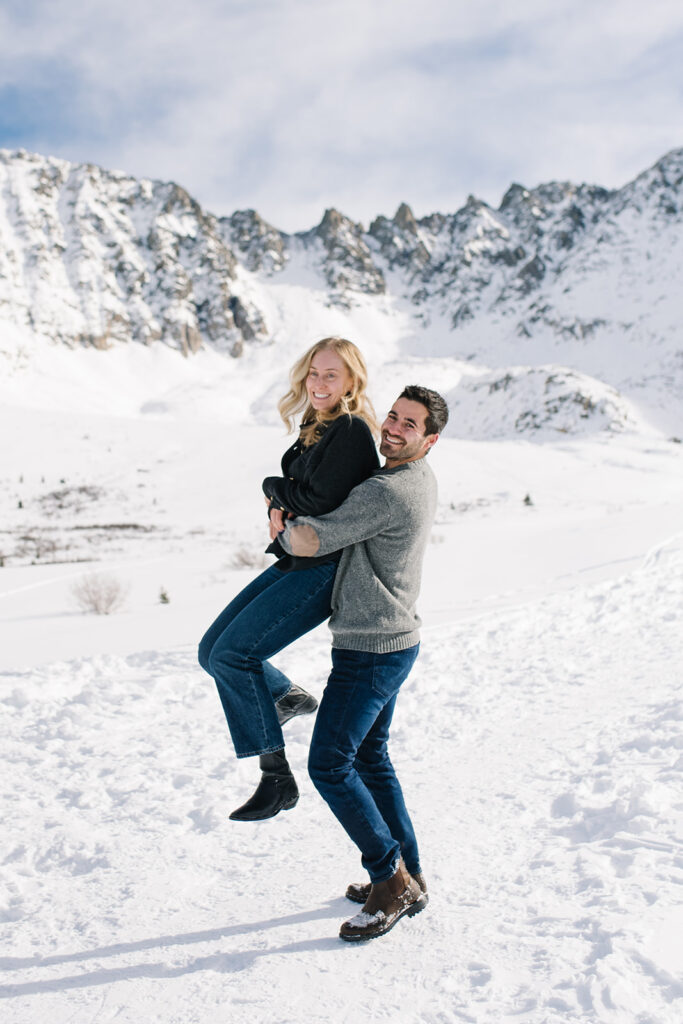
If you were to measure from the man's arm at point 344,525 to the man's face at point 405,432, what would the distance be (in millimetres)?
260

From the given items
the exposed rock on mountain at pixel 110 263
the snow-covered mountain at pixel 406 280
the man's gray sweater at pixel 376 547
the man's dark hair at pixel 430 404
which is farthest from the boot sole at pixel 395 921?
the exposed rock on mountain at pixel 110 263

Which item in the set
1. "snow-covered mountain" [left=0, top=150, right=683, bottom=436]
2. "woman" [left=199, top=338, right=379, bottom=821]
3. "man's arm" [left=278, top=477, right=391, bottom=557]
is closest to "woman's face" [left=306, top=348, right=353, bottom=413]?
"woman" [left=199, top=338, right=379, bottom=821]

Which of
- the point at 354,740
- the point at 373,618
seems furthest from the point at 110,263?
the point at 354,740

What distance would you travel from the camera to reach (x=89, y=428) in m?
42.1

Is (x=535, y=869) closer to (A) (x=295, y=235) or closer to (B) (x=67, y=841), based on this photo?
(B) (x=67, y=841)

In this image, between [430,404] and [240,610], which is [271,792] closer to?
[240,610]

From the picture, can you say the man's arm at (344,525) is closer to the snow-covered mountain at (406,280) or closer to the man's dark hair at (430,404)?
the man's dark hair at (430,404)

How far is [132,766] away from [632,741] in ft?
11.1

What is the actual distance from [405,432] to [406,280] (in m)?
179

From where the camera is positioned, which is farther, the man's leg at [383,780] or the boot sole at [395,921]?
the man's leg at [383,780]

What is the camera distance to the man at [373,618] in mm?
2998

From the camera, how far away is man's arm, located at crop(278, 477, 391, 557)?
2.95 m

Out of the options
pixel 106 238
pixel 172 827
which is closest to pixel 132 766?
pixel 172 827

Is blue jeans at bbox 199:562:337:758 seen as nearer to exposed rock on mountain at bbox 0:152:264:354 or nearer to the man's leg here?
the man's leg
